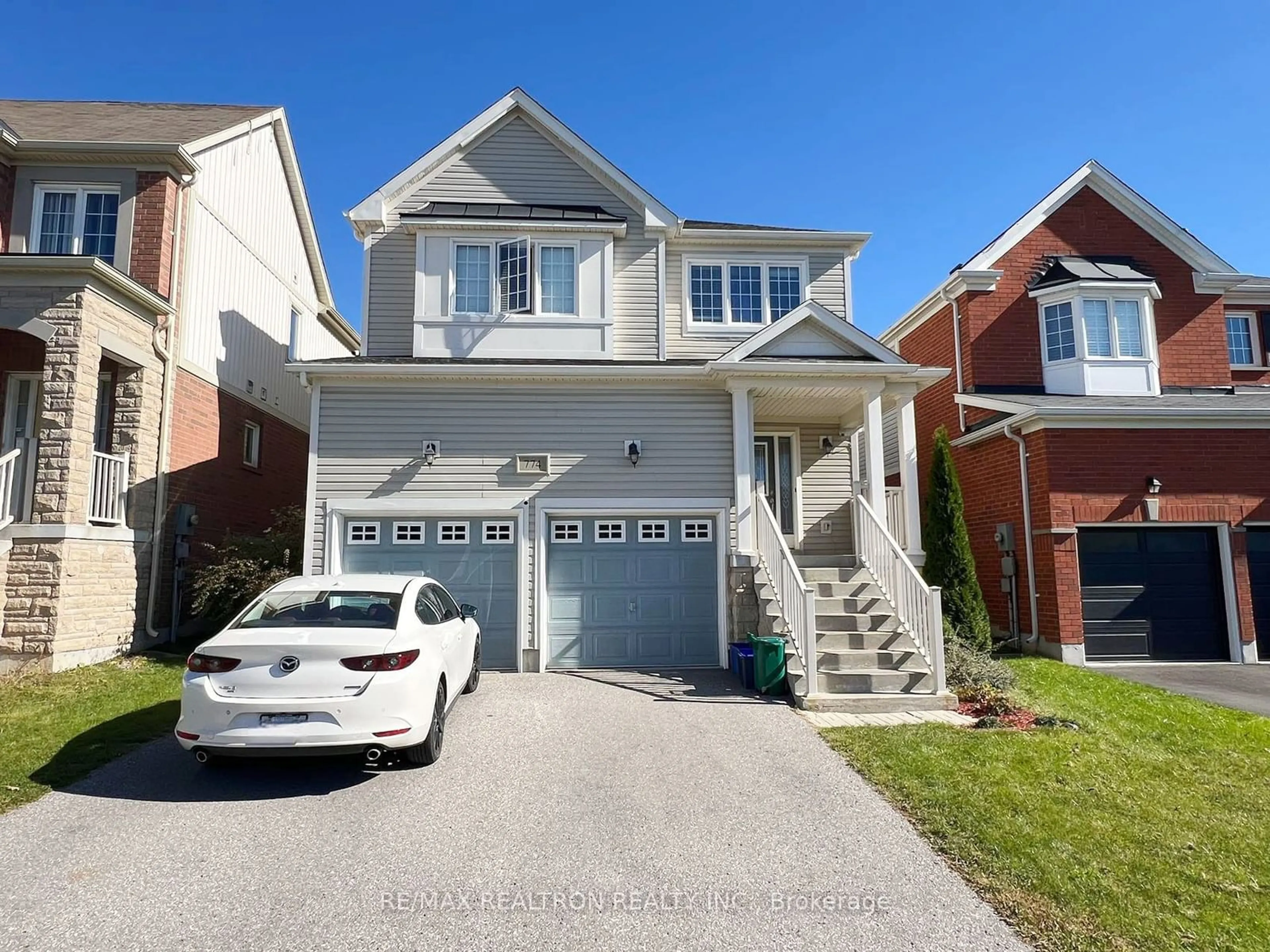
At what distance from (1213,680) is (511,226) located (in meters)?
12.9

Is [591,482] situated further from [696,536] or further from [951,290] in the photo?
[951,290]

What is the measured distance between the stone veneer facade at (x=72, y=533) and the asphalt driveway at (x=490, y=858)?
173 inches

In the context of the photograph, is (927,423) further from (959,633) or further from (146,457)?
(146,457)

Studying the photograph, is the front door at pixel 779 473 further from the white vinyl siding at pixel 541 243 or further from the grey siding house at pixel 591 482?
the white vinyl siding at pixel 541 243

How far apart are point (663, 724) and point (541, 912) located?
3.89 metres

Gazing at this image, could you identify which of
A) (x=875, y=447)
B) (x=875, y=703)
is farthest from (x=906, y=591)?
(x=875, y=447)

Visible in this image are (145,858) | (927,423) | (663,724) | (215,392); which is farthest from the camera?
(927,423)

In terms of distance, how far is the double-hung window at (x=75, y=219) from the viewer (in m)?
12.4

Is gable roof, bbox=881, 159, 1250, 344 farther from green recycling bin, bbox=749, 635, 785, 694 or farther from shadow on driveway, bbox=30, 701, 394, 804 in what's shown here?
shadow on driveway, bbox=30, 701, 394, 804

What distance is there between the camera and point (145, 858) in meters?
4.45

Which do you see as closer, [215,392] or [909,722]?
[909,722]

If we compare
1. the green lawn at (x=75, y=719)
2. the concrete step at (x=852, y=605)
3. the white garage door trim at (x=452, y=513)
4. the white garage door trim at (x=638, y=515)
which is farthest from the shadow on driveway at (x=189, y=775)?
the concrete step at (x=852, y=605)

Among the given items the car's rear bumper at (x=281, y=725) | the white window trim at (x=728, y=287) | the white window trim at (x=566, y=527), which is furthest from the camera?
the white window trim at (x=728, y=287)

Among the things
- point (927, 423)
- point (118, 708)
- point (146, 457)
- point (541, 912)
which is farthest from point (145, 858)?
point (927, 423)
